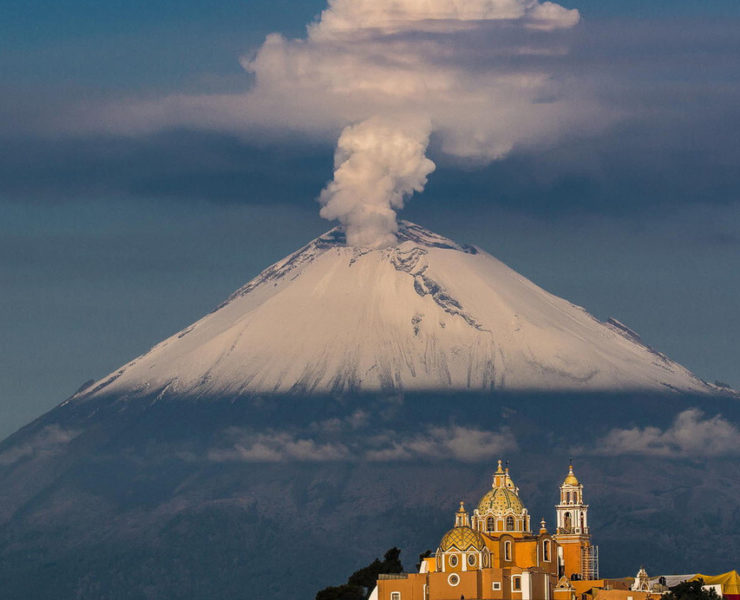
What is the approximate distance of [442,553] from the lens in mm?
127125

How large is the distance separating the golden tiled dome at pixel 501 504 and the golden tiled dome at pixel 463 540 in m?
6.20

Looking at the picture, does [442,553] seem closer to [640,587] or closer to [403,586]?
[403,586]

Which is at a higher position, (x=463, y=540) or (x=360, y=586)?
(x=463, y=540)

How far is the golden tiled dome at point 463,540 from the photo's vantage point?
127 metres

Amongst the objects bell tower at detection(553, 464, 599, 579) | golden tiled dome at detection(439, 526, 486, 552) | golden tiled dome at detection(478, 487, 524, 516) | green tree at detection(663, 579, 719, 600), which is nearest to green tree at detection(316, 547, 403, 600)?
golden tiled dome at detection(478, 487, 524, 516)

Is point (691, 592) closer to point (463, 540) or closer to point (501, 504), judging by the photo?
point (463, 540)

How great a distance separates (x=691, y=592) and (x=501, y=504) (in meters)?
14.5

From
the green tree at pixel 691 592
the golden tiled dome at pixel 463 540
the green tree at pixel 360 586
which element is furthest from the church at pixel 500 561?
the green tree at pixel 360 586

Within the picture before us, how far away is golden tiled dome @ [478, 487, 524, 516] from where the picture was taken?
13325cm

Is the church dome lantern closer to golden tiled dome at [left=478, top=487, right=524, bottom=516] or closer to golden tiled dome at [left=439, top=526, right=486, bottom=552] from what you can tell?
golden tiled dome at [left=478, top=487, right=524, bottom=516]

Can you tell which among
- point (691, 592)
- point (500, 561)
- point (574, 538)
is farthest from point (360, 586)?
point (691, 592)

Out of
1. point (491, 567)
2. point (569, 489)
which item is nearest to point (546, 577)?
point (491, 567)

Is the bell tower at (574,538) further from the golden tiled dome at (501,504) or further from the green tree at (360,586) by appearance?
the green tree at (360,586)

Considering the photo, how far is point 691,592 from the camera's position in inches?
4852
